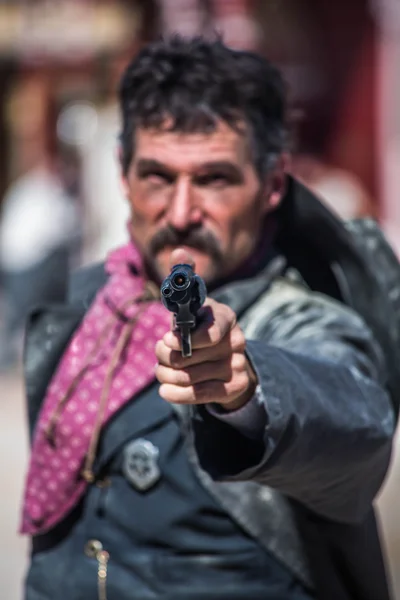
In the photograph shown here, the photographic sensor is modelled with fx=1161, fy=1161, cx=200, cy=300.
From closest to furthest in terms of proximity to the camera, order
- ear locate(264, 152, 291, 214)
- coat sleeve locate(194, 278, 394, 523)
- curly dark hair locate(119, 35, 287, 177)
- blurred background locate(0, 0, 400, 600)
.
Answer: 1. coat sleeve locate(194, 278, 394, 523)
2. curly dark hair locate(119, 35, 287, 177)
3. ear locate(264, 152, 291, 214)
4. blurred background locate(0, 0, 400, 600)

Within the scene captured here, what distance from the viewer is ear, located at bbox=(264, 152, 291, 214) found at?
2345mm

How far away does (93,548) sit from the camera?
7.25 feet

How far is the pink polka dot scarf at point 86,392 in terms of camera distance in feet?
7.18

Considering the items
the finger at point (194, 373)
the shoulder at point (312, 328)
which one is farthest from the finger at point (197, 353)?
the shoulder at point (312, 328)

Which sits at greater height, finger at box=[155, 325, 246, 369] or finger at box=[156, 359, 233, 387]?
finger at box=[155, 325, 246, 369]

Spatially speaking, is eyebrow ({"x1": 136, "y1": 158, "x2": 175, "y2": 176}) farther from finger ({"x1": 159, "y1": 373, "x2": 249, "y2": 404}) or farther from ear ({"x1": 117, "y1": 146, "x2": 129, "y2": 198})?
finger ({"x1": 159, "y1": 373, "x2": 249, "y2": 404})

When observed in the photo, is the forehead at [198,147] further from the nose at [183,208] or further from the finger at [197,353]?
the finger at [197,353]

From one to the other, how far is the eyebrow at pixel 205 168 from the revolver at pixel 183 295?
684mm

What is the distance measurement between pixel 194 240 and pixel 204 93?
29 centimetres

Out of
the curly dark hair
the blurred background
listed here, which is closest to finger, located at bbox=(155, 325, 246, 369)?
the curly dark hair

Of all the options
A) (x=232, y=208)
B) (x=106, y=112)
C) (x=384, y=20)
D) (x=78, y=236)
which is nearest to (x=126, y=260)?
(x=232, y=208)

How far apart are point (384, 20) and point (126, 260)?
632cm

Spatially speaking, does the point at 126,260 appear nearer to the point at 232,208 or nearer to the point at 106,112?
the point at 232,208

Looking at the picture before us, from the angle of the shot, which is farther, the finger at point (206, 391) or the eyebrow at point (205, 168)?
the eyebrow at point (205, 168)
